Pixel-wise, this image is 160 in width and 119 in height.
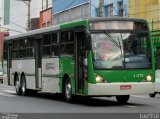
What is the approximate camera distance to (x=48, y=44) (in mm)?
22578

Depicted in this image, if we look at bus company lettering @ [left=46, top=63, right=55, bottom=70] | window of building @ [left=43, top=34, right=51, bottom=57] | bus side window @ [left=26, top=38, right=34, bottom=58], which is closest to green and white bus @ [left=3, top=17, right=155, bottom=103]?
bus company lettering @ [left=46, top=63, right=55, bottom=70]

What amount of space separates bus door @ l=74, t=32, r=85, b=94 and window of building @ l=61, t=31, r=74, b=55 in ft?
1.47

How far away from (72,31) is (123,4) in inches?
938

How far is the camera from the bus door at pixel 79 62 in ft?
62.9

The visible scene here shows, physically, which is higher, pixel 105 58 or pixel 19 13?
pixel 19 13

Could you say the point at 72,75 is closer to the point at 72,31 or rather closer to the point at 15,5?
the point at 72,31

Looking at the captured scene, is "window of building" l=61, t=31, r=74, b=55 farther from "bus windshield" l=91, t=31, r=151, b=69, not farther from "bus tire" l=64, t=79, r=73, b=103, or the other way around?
"bus windshield" l=91, t=31, r=151, b=69

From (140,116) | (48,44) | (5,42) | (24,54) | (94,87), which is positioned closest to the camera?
(140,116)

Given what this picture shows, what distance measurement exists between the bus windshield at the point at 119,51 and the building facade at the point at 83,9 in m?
23.5

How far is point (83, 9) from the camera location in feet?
166

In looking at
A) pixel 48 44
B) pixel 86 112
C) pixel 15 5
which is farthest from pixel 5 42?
pixel 15 5

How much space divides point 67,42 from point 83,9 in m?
30.5

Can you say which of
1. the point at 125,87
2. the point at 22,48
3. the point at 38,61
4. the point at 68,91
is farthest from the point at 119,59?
the point at 22,48

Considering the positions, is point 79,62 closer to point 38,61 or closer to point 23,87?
point 38,61
